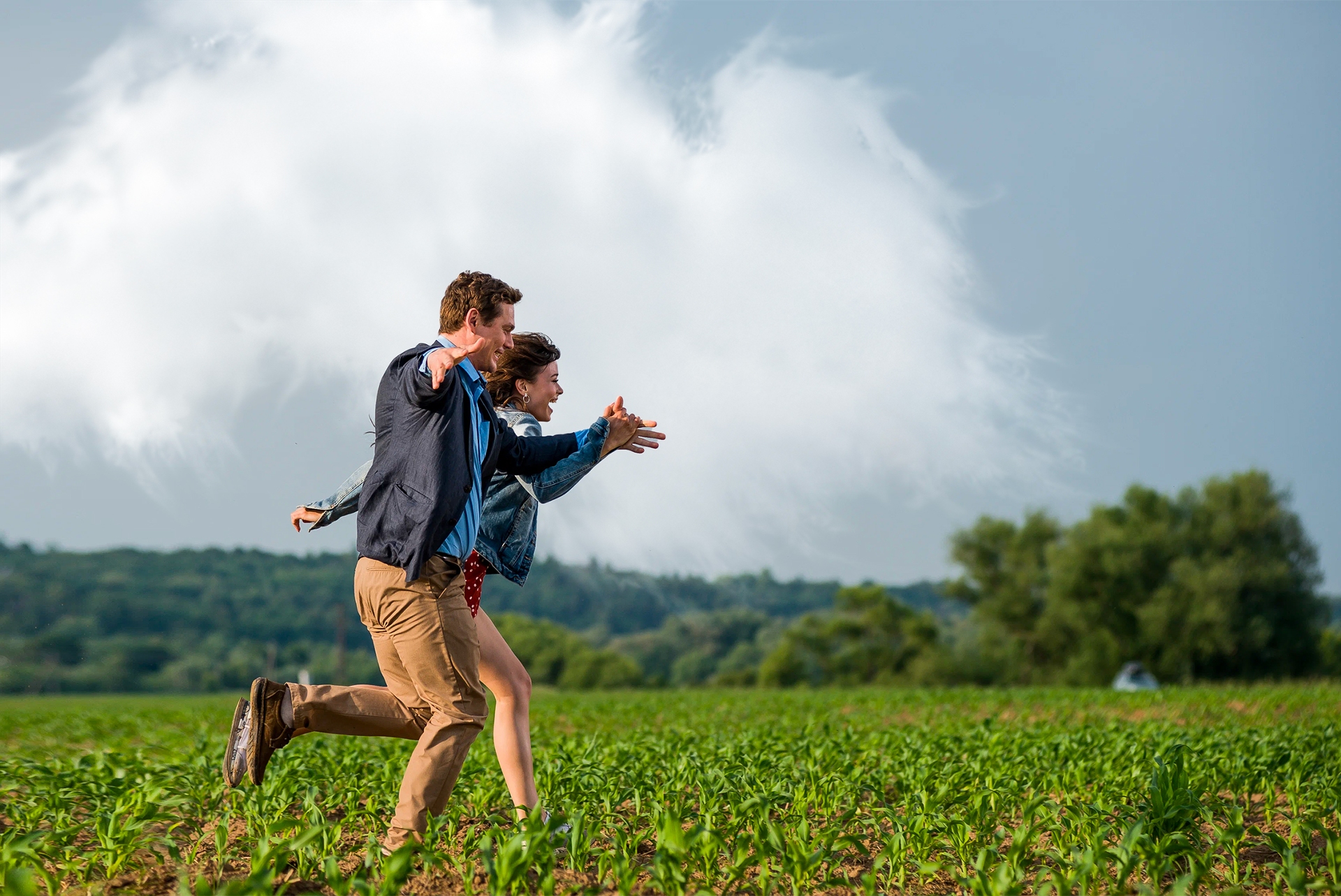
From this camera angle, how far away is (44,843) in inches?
140

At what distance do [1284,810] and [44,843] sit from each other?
6115mm

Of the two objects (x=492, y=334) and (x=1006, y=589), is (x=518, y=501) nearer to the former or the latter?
(x=492, y=334)

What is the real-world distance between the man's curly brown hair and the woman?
371mm

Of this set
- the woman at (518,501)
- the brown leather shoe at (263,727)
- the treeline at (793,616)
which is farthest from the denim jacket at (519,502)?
the treeline at (793,616)

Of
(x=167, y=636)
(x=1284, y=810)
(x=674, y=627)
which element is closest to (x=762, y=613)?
(x=674, y=627)

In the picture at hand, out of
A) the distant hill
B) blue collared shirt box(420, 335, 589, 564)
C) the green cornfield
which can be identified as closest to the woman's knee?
the green cornfield

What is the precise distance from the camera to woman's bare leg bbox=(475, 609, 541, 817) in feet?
13.5

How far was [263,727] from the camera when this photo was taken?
3945mm

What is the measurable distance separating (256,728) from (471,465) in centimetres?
143

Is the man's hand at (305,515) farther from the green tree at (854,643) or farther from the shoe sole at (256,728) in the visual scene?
the green tree at (854,643)

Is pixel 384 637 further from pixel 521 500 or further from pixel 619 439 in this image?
pixel 619 439

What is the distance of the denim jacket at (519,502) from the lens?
167 inches

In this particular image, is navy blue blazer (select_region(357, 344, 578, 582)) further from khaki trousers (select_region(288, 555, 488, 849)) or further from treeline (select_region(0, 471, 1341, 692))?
treeline (select_region(0, 471, 1341, 692))

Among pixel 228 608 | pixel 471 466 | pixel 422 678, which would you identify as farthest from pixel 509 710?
pixel 228 608
